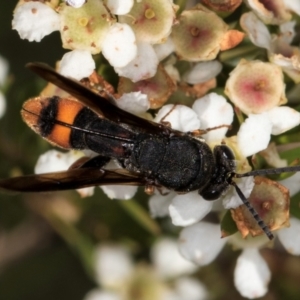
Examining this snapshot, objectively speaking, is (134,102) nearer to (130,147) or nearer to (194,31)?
(130,147)

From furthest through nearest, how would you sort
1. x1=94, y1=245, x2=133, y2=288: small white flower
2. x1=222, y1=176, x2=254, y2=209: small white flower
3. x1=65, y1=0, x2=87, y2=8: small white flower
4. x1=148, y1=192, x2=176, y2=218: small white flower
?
x1=94, y1=245, x2=133, y2=288: small white flower, x1=148, y1=192, x2=176, y2=218: small white flower, x1=222, y1=176, x2=254, y2=209: small white flower, x1=65, y1=0, x2=87, y2=8: small white flower

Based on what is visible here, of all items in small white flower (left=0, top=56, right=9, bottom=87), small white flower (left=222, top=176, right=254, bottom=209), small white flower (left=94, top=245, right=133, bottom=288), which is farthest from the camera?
small white flower (left=94, top=245, right=133, bottom=288)

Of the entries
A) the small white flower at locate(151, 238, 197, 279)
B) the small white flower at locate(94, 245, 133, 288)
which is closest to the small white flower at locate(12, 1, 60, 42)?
the small white flower at locate(94, 245, 133, 288)

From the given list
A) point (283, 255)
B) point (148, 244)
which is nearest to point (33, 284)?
point (148, 244)

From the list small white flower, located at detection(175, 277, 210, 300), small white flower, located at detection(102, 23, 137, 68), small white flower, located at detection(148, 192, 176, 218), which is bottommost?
small white flower, located at detection(175, 277, 210, 300)

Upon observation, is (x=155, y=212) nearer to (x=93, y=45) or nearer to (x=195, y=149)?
(x=195, y=149)

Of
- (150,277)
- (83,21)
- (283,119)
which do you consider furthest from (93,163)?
(150,277)

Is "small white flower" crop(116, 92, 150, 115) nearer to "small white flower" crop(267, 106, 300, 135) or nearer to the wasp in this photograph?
the wasp
